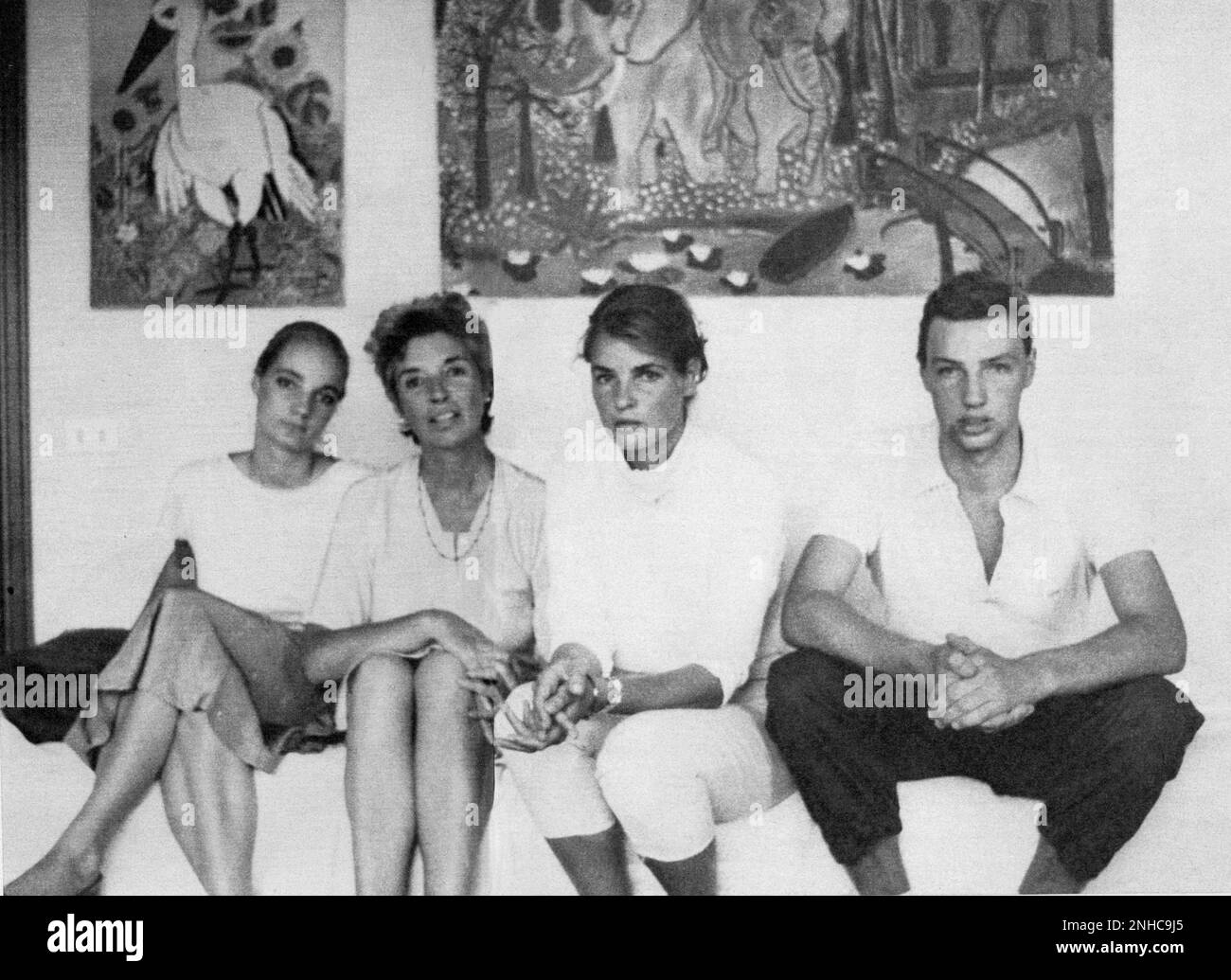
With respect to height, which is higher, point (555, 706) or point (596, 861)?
point (555, 706)

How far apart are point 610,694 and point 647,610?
0.19 m

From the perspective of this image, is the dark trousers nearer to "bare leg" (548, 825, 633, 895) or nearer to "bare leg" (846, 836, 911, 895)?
"bare leg" (846, 836, 911, 895)

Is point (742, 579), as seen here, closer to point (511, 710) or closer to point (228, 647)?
point (511, 710)

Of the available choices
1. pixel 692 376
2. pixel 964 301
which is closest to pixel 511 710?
pixel 692 376

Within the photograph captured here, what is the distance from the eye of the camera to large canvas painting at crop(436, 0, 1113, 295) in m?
2.62

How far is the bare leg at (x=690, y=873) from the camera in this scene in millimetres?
2561

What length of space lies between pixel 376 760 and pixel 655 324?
3.56ft

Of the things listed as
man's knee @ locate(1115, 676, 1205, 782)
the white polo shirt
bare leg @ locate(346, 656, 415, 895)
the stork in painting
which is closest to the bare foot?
bare leg @ locate(346, 656, 415, 895)

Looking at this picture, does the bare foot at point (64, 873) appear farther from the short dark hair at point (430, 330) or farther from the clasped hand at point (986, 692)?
the clasped hand at point (986, 692)

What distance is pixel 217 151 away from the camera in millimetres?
2656

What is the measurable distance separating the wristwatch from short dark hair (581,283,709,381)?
68 centimetres

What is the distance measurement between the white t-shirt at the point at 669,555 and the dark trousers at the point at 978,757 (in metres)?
0.18
